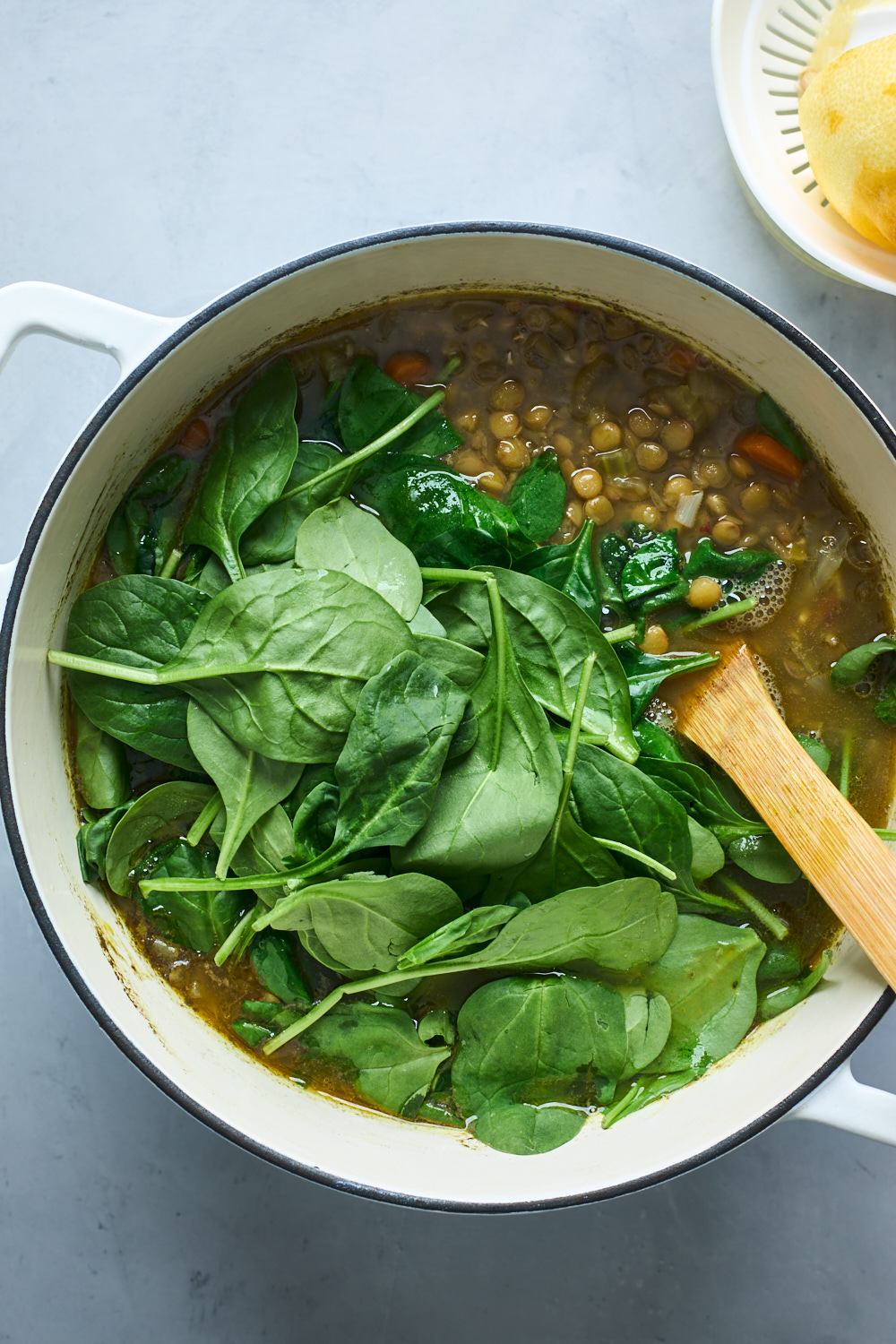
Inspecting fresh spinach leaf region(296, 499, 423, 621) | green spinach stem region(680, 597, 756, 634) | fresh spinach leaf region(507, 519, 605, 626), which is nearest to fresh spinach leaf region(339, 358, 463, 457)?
fresh spinach leaf region(296, 499, 423, 621)

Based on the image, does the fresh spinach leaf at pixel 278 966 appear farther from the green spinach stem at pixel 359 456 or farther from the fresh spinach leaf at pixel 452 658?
the green spinach stem at pixel 359 456

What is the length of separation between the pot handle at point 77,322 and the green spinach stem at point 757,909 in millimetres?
1023

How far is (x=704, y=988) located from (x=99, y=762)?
862 millimetres

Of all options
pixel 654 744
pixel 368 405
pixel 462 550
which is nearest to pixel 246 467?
pixel 368 405

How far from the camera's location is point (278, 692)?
3.68 ft

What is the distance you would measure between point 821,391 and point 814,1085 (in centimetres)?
86

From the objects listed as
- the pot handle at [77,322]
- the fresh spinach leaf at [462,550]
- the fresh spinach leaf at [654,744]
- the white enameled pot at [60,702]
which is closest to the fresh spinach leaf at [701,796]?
the fresh spinach leaf at [654,744]

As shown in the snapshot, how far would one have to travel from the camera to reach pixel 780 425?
50.5 inches

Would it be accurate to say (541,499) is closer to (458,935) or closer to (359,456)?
(359,456)

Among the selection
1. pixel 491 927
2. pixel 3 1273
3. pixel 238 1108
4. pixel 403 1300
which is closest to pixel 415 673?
→ pixel 491 927

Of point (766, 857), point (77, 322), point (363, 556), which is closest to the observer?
point (77, 322)

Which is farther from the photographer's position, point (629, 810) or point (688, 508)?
point (688, 508)

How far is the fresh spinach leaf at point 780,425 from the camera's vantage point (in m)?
1.28

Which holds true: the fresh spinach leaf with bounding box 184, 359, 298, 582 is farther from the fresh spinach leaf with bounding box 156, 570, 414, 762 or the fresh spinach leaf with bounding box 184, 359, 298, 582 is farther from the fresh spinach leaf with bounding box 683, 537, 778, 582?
the fresh spinach leaf with bounding box 683, 537, 778, 582
